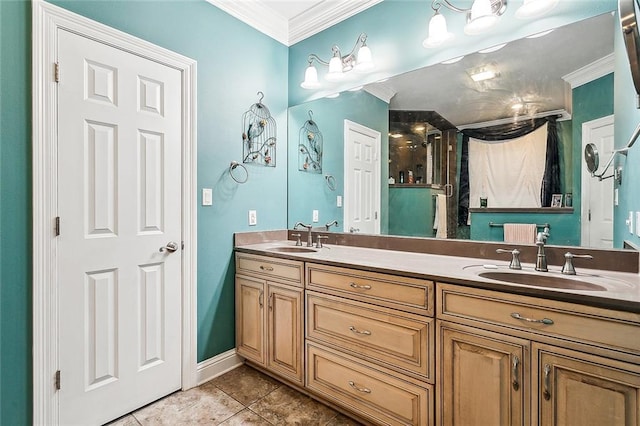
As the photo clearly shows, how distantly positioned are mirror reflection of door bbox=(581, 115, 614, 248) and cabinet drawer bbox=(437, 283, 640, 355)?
678 mm

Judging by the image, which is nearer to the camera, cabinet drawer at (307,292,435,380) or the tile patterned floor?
cabinet drawer at (307,292,435,380)

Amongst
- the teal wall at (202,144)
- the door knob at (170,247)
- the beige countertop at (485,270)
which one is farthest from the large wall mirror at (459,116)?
the door knob at (170,247)

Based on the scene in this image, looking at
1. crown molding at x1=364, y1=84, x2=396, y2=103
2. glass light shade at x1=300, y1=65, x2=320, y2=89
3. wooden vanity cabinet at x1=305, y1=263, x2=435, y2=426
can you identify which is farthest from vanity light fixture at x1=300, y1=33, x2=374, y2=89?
wooden vanity cabinet at x1=305, y1=263, x2=435, y2=426

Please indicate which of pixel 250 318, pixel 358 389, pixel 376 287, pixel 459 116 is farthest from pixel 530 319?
pixel 250 318

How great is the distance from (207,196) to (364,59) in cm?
147

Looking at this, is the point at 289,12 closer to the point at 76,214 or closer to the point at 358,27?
the point at 358,27

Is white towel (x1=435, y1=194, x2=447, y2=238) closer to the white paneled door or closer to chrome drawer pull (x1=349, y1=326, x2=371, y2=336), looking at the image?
chrome drawer pull (x1=349, y1=326, x2=371, y2=336)

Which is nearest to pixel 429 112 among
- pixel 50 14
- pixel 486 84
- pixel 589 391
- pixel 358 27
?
pixel 486 84

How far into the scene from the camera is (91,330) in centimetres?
165

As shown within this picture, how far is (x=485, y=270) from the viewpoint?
1.49 m

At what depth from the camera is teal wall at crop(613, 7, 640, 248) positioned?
4.22 feet

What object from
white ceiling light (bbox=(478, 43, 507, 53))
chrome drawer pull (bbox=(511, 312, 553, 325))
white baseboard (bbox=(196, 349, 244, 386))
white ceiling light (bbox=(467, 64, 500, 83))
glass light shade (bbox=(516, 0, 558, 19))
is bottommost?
white baseboard (bbox=(196, 349, 244, 386))

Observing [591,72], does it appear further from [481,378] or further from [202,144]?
[202,144]

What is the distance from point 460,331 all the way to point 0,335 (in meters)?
2.02
